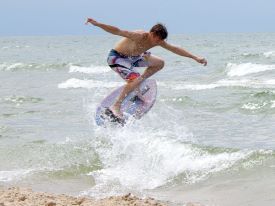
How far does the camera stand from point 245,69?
26297 mm

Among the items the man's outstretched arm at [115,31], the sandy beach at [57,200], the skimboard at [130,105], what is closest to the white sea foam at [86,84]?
the skimboard at [130,105]

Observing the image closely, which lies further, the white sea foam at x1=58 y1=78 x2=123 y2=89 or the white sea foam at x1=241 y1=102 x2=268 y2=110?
the white sea foam at x1=58 y1=78 x2=123 y2=89

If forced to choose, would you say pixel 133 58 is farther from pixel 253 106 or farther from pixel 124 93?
pixel 253 106

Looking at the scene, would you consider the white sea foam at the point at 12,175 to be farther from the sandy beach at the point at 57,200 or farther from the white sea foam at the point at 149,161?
the sandy beach at the point at 57,200

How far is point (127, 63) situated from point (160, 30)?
0.87 meters

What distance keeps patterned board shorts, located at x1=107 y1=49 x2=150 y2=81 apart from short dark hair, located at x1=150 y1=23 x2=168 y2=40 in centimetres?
61

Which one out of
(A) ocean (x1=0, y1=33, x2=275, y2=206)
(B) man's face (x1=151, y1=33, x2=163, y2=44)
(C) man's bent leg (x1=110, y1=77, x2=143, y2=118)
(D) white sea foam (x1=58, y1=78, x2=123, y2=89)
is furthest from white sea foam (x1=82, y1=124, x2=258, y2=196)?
(D) white sea foam (x1=58, y1=78, x2=123, y2=89)

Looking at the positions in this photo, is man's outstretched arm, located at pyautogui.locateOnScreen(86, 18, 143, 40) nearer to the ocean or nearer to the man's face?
the man's face

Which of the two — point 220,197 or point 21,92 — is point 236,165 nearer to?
point 220,197

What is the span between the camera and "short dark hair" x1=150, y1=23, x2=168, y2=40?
772 centimetres

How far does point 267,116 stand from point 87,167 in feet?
18.6

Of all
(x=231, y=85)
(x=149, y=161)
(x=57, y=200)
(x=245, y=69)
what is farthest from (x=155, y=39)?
(x=245, y=69)

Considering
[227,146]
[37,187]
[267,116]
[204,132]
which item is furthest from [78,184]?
[267,116]

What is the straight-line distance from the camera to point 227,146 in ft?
30.3
